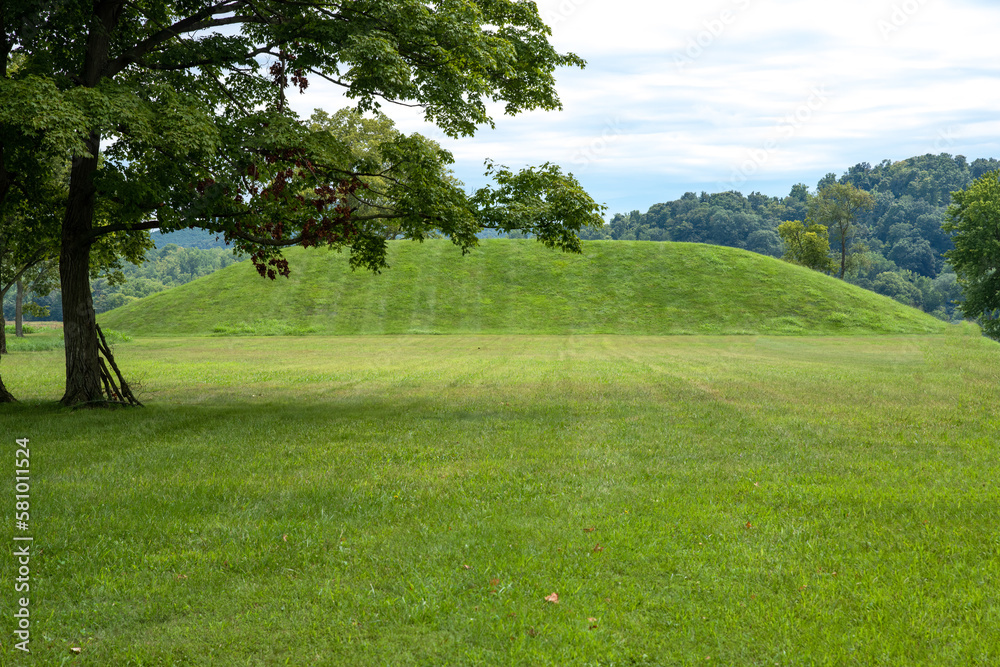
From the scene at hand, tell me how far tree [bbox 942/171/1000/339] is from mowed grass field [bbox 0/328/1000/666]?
35.5 m

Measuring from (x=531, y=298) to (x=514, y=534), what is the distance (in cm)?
6182

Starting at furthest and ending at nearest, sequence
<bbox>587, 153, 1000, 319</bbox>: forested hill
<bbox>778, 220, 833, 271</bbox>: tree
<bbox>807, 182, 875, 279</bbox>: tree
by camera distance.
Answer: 1. <bbox>587, 153, 1000, 319</bbox>: forested hill
2. <bbox>807, 182, 875, 279</bbox>: tree
3. <bbox>778, 220, 833, 271</bbox>: tree

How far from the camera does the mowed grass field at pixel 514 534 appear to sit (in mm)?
5328

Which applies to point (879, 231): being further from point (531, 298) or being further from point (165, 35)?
point (165, 35)

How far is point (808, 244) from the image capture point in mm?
94000

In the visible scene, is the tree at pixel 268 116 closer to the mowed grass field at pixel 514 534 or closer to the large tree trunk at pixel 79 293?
the large tree trunk at pixel 79 293

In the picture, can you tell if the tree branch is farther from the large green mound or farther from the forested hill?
the forested hill

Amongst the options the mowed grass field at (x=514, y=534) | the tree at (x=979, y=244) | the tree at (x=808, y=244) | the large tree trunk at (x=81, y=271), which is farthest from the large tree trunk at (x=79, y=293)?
the tree at (x=808, y=244)

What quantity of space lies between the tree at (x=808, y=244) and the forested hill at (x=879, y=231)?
148 ft

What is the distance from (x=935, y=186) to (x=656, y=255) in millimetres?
153561

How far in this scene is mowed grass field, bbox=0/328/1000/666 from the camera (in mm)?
5328

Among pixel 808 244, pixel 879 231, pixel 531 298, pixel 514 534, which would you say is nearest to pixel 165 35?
pixel 514 534

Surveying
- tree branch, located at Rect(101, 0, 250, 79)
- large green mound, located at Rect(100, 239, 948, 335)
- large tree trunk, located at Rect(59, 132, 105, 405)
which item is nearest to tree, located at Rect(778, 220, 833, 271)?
large green mound, located at Rect(100, 239, 948, 335)

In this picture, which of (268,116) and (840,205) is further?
(840,205)
